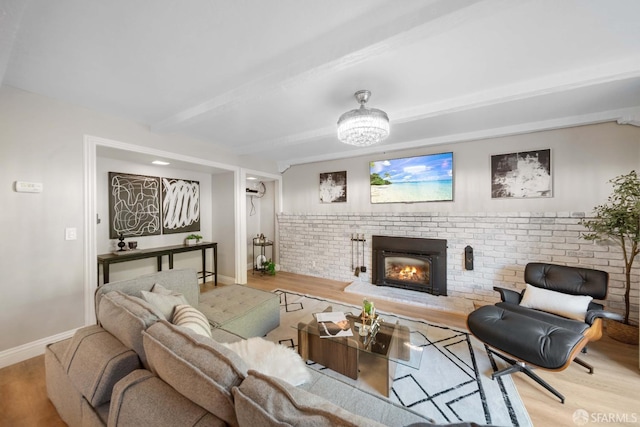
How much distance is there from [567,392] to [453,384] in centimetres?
78

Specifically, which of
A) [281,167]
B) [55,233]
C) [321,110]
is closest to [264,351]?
[321,110]

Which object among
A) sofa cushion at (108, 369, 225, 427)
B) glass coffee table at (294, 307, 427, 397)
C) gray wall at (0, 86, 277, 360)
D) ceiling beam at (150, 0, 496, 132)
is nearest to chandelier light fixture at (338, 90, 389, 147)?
ceiling beam at (150, 0, 496, 132)

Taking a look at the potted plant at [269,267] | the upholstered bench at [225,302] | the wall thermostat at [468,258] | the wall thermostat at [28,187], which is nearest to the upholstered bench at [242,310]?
the upholstered bench at [225,302]

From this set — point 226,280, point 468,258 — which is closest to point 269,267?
point 226,280

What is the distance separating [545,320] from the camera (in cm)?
196

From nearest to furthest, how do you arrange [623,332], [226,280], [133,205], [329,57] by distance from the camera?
[329,57]
[623,332]
[133,205]
[226,280]

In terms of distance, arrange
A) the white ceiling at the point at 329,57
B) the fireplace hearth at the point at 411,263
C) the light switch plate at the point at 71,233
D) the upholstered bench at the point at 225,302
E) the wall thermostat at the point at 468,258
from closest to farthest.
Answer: the white ceiling at the point at 329,57 < the upholstered bench at the point at 225,302 < the light switch plate at the point at 71,233 < the wall thermostat at the point at 468,258 < the fireplace hearth at the point at 411,263

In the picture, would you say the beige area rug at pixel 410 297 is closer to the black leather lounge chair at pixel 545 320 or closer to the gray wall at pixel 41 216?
the black leather lounge chair at pixel 545 320

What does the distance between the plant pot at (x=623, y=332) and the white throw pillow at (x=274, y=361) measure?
3142 mm

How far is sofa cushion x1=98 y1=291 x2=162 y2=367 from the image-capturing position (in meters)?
1.12

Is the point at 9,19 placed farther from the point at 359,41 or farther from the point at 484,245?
the point at 484,245

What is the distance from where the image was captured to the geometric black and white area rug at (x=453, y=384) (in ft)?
4.97

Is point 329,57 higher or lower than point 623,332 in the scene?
higher

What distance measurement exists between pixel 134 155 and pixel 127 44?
1.86m
